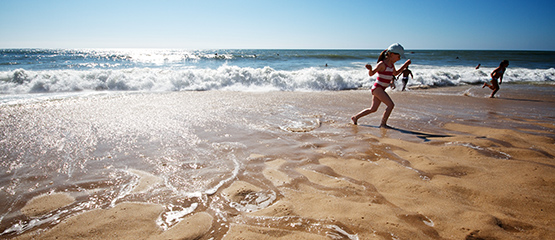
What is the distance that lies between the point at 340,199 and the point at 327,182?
0.38 meters

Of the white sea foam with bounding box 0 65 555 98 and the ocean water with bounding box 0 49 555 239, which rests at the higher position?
the white sea foam with bounding box 0 65 555 98

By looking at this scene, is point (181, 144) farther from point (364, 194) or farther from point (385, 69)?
point (385, 69)

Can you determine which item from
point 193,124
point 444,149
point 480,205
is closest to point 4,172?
point 193,124

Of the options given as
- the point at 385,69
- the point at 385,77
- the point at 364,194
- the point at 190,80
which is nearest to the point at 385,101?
the point at 385,77

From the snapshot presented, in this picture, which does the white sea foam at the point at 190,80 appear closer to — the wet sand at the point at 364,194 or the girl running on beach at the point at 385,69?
the girl running on beach at the point at 385,69

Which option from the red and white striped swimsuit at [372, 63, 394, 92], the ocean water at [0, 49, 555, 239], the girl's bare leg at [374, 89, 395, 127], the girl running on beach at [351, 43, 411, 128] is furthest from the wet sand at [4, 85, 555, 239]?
the red and white striped swimsuit at [372, 63, 394, 92]

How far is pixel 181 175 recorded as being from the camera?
2930 mm

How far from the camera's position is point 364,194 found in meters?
2.46

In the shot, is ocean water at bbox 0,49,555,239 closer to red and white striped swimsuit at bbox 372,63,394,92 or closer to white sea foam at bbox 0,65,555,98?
red and white striped swimsuit at bbox 372,63,394,92

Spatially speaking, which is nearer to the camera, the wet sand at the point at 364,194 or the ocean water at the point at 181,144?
the wet sand at the point at 364,194

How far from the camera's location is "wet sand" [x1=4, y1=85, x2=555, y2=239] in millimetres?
1944

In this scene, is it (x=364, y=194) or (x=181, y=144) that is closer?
Result: (x=364, y=194)

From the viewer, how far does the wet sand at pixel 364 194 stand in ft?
6.38

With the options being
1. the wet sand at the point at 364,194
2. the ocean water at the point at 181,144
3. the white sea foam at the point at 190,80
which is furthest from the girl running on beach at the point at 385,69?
the white sea foam at the point at 190,80
